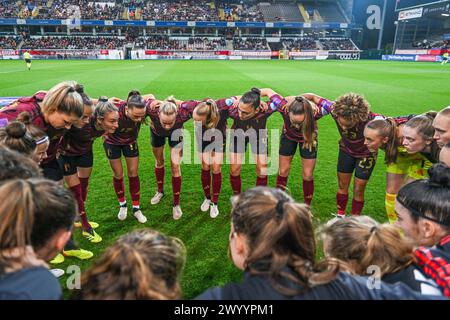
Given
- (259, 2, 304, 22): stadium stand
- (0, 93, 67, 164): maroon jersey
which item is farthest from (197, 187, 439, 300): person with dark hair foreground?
(259, 2, 304, 22): stadium stand

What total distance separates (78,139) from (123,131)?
600 mm

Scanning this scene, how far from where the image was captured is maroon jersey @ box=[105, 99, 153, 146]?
13.4 ft

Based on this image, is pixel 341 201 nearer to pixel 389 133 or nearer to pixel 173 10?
pixel 389 133

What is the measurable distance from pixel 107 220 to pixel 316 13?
6033 cm

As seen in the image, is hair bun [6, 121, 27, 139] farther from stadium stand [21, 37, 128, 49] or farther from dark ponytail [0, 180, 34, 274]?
stadium stand [21, 37, 128, 49]

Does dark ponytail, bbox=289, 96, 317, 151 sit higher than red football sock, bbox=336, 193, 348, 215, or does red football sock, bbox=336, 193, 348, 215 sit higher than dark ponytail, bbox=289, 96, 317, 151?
dark ponytail, bbox=289, 96, 317, 151

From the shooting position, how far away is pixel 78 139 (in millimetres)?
3697

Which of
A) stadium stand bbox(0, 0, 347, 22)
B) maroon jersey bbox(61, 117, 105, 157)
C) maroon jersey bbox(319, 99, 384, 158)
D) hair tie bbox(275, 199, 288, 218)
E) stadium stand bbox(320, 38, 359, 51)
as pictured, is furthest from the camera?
stadium stand bbox(320, 38, 359, 51)

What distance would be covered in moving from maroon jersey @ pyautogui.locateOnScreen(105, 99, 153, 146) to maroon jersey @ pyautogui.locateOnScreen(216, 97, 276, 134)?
3.97 feet

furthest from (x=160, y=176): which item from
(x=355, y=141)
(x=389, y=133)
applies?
(x=389, y=133)

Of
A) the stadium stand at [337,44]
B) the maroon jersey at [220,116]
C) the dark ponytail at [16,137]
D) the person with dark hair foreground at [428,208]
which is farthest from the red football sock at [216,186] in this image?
the stadium stand at [337,44]

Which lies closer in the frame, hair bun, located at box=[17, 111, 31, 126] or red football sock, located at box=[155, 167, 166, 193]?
hair bun, located at box=[17, 111, 31, 126]
